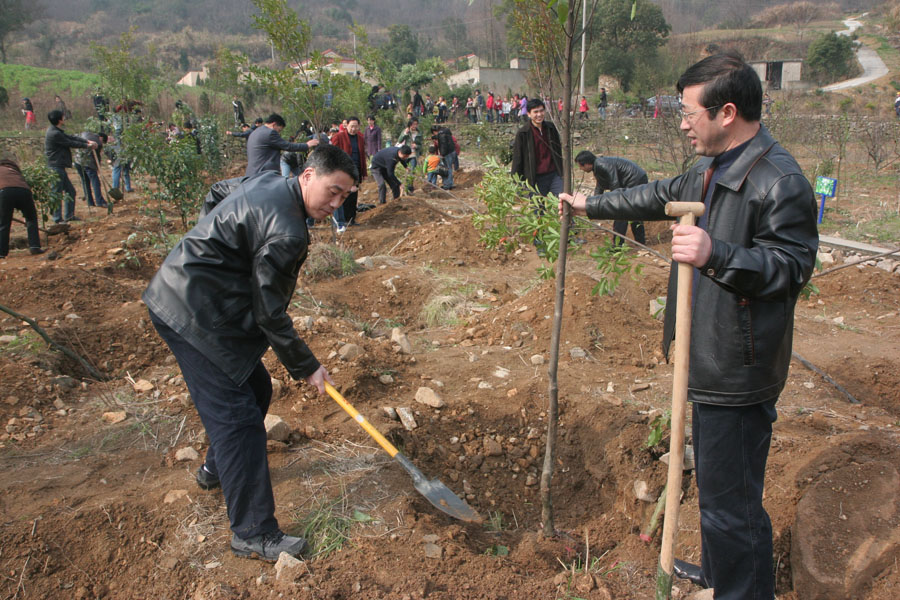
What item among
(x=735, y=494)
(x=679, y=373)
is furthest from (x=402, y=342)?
(x=679, y=373)

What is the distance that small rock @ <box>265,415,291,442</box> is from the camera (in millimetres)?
3111

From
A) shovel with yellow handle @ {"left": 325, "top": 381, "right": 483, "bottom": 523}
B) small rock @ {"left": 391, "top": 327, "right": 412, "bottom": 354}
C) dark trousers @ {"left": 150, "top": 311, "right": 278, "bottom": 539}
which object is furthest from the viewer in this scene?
small rock @ {"left": 391, "top": 327, "right": 412, "bottom": 354}

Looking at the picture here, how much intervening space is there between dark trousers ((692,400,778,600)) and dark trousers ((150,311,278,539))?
A: 1618mm

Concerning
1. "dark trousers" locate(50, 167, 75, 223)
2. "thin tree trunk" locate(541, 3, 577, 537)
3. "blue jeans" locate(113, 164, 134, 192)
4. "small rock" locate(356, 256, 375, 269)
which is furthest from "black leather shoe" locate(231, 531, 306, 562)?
"blue jeans" locate(113, 164, 134, 192)

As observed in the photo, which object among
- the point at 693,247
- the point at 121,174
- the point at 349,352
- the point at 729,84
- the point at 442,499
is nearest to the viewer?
the point at 693,247

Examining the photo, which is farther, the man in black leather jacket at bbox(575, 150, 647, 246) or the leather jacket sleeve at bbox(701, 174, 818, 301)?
the man in black leather jacket at bbox(575, 150, 647, 246)

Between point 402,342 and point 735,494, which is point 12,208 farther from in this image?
point 735,494

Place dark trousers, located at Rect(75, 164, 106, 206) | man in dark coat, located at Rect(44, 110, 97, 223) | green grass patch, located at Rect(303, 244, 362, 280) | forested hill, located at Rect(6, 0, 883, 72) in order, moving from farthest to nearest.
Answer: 1. forested hill, located at Rect(6, 0, 883, 72)
2. dark trousers, located at Rect(75, 164, 106, 206)
3. man in dark coat, located at Rect(44, 110, 97, 223)
4. green grass patch, located at Rect(303, 244, 362, 280)

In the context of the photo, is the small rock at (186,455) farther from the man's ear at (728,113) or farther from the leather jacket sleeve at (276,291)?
the man's ear at (728,113)

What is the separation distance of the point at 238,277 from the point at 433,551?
1336 mm

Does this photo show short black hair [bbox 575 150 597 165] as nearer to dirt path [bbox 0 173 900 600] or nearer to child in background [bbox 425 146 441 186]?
dirt path [bbox 0 173 900 600]

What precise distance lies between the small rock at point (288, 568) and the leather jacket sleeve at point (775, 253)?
1.77 m

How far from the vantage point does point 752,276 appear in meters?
1.54

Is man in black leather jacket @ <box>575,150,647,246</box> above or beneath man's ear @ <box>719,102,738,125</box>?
beneath
